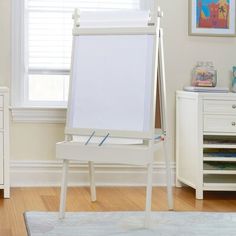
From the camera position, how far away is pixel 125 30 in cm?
379

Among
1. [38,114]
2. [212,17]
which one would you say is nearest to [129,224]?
[38,114]

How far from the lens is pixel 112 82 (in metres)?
3.80

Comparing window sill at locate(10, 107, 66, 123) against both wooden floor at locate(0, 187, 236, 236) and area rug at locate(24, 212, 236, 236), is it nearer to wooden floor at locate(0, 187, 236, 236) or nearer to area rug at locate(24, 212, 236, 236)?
wooden floor at locate(0, 187, 236, 236)

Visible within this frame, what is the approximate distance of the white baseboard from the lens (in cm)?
486

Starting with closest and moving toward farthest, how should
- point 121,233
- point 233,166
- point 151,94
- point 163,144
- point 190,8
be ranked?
point 121,233, point 151,94, point 163,144, point 233,166, point 190,8

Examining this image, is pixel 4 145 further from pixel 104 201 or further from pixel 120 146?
pixel 120 146

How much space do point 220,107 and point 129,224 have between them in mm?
1354

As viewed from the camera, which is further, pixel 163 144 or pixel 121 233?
pixel 163 144

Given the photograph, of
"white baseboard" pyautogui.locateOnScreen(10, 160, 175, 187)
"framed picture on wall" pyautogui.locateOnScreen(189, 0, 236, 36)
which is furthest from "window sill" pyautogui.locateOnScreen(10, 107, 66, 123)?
"framed picture on wall" pyautogui.locateOnScreen(189, 0, 236, 36)

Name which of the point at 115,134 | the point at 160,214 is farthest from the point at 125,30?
the point at 160,214

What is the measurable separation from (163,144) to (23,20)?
1546 mm

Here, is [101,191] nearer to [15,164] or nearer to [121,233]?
[15,164]

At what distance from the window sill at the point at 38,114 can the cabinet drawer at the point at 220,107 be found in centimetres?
113

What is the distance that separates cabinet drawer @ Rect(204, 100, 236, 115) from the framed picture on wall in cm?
76
